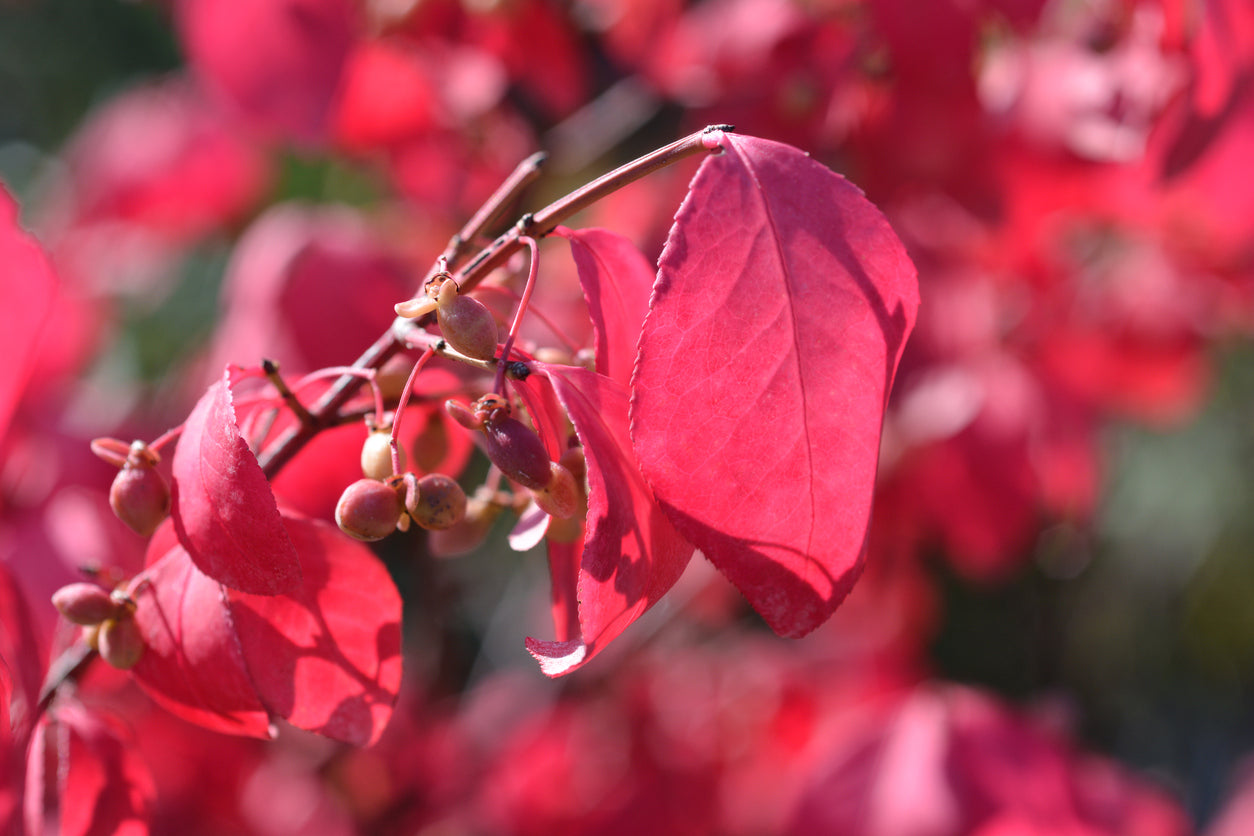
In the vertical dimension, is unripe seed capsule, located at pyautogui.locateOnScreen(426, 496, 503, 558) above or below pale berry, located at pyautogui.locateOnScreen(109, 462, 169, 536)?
below

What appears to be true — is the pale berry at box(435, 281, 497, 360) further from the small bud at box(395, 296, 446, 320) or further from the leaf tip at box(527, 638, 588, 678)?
the leaf tip at box(527, 638, 588, 678)

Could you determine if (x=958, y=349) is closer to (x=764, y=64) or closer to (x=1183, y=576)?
(x=764, y=64)

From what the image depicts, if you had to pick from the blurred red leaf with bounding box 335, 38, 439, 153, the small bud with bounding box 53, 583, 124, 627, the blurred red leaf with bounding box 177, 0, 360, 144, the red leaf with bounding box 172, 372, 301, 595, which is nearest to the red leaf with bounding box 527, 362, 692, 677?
the red leaf with bounding box 172, 372, 301, 595

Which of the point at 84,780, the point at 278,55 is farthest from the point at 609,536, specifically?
the point at 278,55

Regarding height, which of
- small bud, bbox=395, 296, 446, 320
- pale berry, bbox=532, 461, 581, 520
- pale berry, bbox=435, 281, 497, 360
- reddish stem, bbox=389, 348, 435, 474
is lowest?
pale berry, bbox=532, 461, 581, 520

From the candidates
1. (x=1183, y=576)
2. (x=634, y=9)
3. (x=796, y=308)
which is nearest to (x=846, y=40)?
(x=634, y=9)

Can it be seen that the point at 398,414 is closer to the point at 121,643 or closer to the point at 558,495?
the point at 558,495

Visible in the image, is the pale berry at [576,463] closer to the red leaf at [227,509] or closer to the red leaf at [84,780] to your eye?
the red leaf at [227,509]
